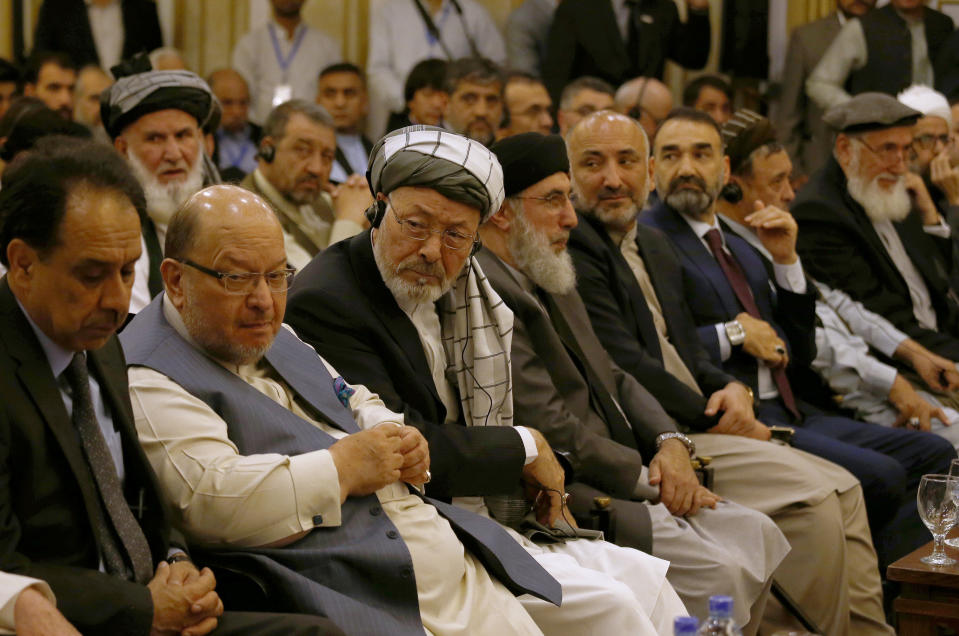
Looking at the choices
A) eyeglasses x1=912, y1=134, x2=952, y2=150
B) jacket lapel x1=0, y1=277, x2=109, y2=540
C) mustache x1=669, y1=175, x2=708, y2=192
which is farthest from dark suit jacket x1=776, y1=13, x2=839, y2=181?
jacket lapel x1=0, y1=277, x2=109, y2=540

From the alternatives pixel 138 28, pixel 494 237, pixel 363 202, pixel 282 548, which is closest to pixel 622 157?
pixel 494 237

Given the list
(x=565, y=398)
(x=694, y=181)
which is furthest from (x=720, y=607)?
(x=694, y=181)

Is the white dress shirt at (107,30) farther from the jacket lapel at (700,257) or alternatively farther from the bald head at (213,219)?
the bald head at (213,219)

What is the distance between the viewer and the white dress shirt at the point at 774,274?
511 cm

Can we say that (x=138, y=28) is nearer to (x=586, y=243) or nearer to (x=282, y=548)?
(x=586, y=243)

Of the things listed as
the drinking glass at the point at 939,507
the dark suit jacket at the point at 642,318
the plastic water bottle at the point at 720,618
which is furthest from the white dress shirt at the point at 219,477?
the dark suit jacket at the point at 642,318

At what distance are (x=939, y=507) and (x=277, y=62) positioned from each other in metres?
6.23

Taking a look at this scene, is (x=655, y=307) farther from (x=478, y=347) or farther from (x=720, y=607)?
(x=720, y=607)

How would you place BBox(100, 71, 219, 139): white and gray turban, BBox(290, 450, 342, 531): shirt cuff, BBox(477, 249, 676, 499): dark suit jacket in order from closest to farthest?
1. BBox(290, 450, 342, 531): shirt cuff
2. BBox(477, 249, 676, 499): dark suit jacket
3. BBox(100, 71, 219, 139): white and gray turban

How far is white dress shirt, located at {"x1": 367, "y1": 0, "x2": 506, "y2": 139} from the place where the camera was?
340 inches

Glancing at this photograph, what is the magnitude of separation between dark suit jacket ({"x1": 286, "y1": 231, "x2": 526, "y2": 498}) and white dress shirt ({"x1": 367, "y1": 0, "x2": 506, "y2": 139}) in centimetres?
517

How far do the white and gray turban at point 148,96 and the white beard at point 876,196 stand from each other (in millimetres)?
3323

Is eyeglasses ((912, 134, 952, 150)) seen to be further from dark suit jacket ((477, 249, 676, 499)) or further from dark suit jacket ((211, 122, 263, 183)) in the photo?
dark suit jacket ((477, 249, 676, 499))

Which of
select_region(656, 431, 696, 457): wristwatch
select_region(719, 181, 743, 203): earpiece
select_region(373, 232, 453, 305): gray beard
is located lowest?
select_region(656, 431, 696, 457): wristwatch
